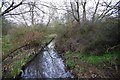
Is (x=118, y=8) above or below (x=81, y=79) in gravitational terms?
above

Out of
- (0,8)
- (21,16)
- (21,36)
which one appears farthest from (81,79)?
(21,36)

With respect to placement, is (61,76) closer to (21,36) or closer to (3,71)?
(3,71)

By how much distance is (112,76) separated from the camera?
835 cm

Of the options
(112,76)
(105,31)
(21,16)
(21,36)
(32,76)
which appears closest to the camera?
(21,16)

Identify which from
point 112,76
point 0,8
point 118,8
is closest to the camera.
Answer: point 0,8

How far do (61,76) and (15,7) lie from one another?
4.87 m

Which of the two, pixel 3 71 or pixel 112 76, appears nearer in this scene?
pixel 112 76

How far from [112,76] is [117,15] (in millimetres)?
4019

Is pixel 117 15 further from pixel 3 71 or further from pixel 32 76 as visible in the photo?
pixel 3 71

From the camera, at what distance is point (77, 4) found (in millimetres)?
22688

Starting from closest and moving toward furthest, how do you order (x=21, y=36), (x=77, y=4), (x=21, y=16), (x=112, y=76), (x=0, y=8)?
1. (x=0, y=8)
2. (x=21, y=16)
3. (x=112, y=76)
4. (x=21, y=36)
5. (x=77, y=4)

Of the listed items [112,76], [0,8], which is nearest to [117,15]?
[112,76]

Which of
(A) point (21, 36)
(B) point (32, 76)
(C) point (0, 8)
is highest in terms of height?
(C) point (0, 8)

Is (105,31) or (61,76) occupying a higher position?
(105,31)
